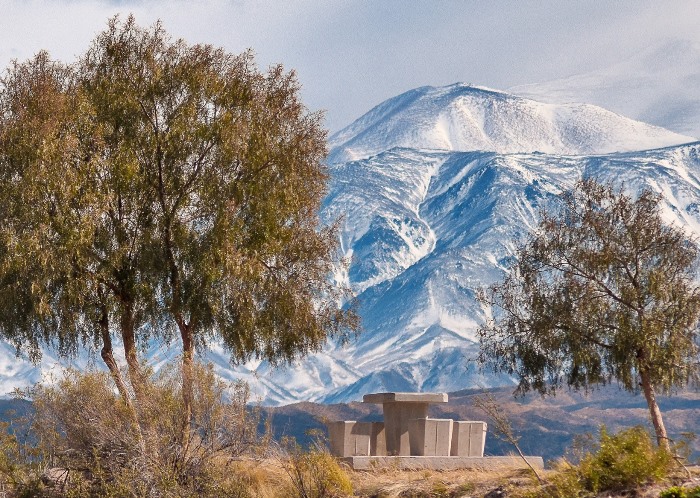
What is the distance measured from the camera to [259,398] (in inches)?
979

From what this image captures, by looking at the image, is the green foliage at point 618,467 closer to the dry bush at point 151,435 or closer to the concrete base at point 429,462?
the dry bush at point 151,435

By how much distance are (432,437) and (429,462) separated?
1.49 metres

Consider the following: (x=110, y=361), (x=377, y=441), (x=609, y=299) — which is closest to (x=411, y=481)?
(x=377, y=441)

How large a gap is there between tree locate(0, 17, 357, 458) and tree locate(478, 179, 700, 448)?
9907 mm

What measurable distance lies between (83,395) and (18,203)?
6429mm

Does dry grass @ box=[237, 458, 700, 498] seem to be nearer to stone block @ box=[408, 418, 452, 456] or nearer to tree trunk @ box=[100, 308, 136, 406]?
stone block @ box=[408, 418, 452, 456]

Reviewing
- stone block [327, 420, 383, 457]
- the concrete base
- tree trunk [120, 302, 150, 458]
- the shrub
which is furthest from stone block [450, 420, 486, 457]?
tree trunk [120, 302, 150, 458]

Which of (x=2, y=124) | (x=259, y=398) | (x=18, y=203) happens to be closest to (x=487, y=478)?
(x=259, y=398)

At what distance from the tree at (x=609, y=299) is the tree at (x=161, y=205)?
9907 mm

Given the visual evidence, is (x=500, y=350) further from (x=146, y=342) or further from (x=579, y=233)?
(x=146, y=342)

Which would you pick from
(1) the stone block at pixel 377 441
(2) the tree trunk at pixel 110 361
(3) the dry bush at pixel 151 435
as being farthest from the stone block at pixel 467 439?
(2) the tree trunk at pixel 110 361

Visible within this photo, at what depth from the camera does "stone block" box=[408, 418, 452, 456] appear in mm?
29938

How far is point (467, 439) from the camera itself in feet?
101

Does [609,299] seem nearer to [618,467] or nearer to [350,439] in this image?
[350,439]
